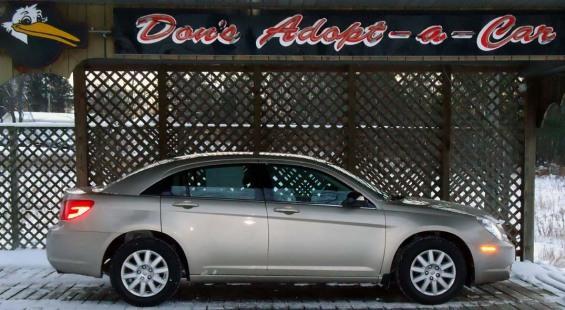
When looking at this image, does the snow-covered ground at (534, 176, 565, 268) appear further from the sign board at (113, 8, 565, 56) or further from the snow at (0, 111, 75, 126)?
the snow at (0, 111, 75, 126)

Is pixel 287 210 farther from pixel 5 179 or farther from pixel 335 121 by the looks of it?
pixel 5 179

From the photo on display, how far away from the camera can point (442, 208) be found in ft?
18.6

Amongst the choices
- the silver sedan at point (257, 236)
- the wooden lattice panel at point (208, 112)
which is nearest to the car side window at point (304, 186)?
the silver sedan at point (257, 236)

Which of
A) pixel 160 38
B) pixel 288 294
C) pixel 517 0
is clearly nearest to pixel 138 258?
pixel 288 294

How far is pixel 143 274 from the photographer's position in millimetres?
5297

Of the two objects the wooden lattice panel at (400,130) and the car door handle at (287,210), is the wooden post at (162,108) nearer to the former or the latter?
the wooden lattice panel at (400,130)

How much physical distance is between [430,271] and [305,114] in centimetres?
340

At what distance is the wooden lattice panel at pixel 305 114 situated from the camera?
8.07 m

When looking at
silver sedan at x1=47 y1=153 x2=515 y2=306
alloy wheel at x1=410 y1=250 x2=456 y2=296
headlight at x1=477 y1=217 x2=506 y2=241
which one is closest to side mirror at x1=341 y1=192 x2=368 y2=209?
silver sedan at x1=47 y1=153 x2=515 y2=306

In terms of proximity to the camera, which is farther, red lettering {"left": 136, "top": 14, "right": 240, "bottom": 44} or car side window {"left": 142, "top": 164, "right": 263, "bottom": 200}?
red lettering {"left": 136, "top": 14, "right": 240, "bottom": 44}

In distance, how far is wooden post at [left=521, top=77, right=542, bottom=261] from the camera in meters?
8.12

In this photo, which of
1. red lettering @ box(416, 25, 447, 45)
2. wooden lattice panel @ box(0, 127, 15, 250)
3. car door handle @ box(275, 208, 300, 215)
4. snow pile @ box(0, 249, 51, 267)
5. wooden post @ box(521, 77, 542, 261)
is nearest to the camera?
car door handle @ box(275, 208, 300, 215)

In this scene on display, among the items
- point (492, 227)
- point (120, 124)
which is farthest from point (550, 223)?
point (120, 124)

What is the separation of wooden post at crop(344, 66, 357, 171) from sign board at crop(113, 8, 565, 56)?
1.70 m
